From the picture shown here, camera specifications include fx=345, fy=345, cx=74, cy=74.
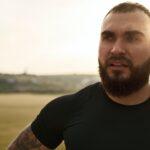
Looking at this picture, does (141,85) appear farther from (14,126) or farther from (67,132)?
(14,126)

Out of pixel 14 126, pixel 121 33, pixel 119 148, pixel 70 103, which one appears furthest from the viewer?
pixel 14 126

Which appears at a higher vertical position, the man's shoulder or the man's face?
the man's face

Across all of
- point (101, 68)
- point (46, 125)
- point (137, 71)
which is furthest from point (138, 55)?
point (46, 125)

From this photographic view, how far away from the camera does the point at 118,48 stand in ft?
4.88

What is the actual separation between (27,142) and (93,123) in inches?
18.2

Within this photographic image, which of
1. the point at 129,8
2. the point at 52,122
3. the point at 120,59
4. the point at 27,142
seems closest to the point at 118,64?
the point at 120,59

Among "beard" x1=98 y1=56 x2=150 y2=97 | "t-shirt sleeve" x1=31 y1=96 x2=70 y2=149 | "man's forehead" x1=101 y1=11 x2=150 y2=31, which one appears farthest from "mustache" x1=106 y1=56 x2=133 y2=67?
"t-shirt sleeve" x1=31 y1=96 x2=70 y2=149

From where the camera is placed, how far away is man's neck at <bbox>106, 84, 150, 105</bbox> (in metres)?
1.52

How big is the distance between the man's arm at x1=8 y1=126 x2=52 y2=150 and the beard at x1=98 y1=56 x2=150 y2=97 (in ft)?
1.59

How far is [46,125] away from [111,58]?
48cm

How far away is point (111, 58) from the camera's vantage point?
4.90 feet

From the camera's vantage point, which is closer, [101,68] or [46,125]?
[101,68]

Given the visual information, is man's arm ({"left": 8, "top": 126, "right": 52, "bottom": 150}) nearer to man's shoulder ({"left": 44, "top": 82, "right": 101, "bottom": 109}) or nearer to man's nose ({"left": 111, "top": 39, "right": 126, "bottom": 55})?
man's shoulder ({"left": 44, "top": 82, "right": 101, "bottom": 109})

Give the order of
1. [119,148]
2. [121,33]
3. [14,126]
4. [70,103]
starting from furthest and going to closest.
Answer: [14,126]
[70,103]
[121,33]
[119,148]
